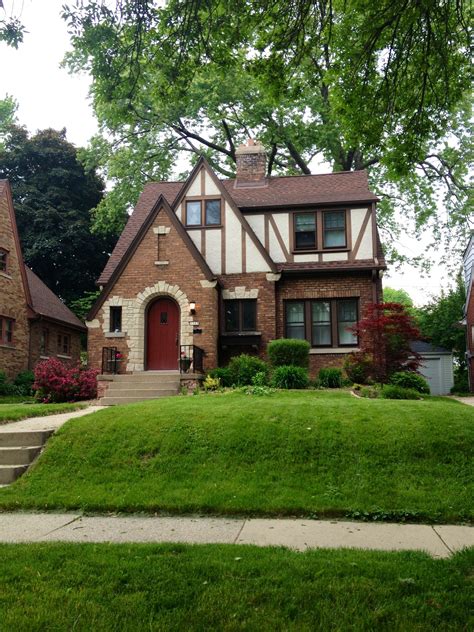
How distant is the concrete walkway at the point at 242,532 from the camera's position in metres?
5.11

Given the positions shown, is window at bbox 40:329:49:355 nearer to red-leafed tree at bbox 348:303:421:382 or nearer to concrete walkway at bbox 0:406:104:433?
concrete walkway at bbox 0:406:104:433

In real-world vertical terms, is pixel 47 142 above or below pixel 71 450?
above

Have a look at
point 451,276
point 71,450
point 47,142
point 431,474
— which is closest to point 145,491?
point 71,450

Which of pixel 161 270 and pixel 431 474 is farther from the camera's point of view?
pixel 161 270

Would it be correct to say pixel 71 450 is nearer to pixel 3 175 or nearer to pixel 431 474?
pixel 431 474

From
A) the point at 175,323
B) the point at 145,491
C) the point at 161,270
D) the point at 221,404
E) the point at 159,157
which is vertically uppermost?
the point at 159,157

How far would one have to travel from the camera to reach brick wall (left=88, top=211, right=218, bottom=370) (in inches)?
703

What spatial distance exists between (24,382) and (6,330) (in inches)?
92.3

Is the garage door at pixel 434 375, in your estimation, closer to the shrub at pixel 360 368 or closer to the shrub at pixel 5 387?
the shrub at pixel 360 368

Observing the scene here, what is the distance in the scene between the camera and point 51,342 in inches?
1030

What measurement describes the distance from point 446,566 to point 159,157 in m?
27.6

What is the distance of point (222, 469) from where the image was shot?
302 inches

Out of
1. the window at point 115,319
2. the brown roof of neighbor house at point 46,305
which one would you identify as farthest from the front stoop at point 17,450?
the brown roof of neighbor house at point 46,305

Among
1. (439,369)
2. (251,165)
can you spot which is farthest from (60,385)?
(439,369)
